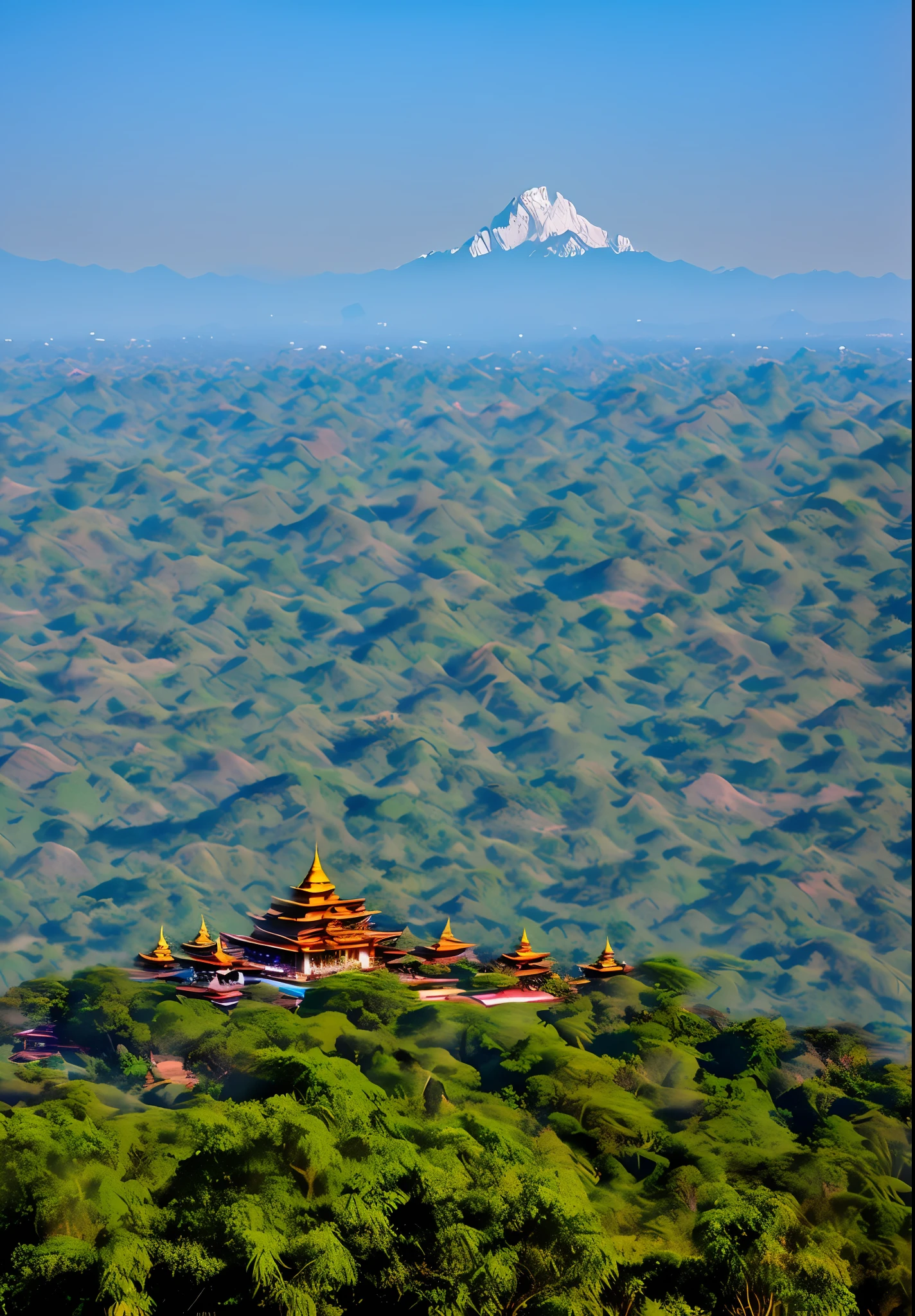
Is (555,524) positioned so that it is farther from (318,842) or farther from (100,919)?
(100,919)

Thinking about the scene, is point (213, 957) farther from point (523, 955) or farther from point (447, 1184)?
point (447, 1184)

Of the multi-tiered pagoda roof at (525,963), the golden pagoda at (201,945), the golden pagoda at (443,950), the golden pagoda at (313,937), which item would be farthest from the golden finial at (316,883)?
the multi-tiered pagoda roof at (525,963)

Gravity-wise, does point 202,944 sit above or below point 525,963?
above

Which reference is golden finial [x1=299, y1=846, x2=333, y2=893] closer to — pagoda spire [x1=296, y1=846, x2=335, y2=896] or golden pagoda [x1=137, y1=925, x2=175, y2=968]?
pagoda spire [x1=296, y1=846, x2=335, y2=896]

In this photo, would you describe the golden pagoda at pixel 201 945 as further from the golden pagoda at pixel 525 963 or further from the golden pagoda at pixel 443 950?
the golden pagoda at pixel 525 963

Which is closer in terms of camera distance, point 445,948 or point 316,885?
point 316,885

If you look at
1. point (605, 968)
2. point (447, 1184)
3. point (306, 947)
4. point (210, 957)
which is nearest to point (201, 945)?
point (210, 957)
